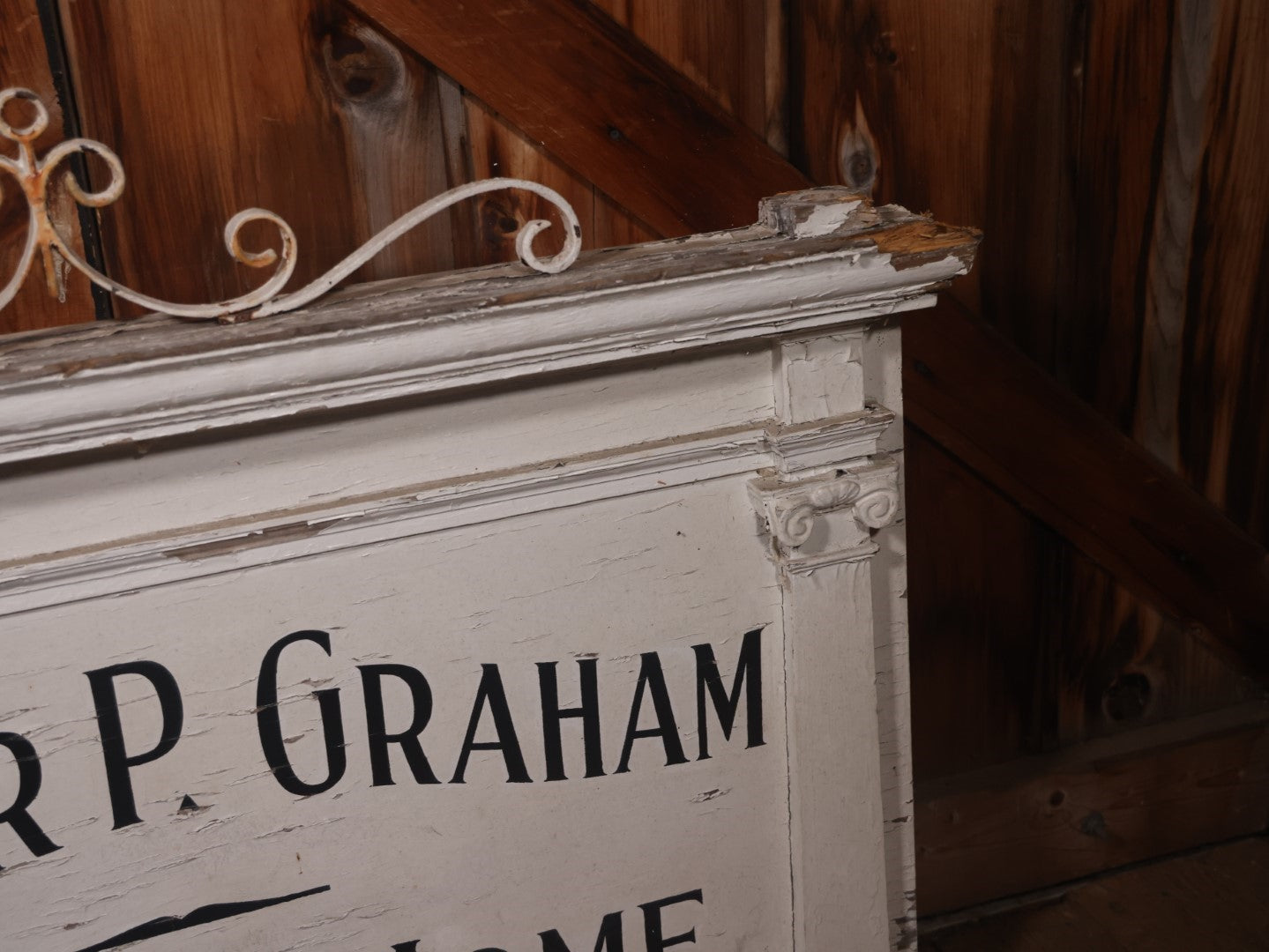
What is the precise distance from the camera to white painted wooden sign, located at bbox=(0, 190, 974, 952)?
0.75 meters

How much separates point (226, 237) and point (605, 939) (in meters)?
0.57

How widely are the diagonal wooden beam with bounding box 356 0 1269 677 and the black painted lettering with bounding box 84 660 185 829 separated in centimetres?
56

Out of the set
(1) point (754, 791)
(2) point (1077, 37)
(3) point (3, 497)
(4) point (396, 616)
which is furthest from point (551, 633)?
(2) point (1077, 37)

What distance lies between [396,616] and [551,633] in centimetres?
11

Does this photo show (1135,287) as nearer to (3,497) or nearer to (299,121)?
(299,121)

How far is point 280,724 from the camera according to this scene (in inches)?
32.5

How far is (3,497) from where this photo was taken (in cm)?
74

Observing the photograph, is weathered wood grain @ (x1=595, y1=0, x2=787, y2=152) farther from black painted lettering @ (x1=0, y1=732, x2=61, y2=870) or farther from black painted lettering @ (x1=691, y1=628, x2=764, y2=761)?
black painted lettering @ (x1=0, y1=732, x2=61, y2=870)

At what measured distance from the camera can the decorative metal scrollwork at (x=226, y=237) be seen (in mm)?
698

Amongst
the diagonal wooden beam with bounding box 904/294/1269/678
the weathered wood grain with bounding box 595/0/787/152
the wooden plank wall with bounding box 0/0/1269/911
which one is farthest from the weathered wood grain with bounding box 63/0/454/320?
the diagonal wooden beam with bounding box 904/294/1269/678

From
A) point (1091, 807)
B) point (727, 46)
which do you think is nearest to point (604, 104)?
point (727, 46)

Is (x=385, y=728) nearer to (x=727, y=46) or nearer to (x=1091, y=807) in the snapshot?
(x=727, y=46)

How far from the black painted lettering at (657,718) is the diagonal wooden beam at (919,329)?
17.6 inches

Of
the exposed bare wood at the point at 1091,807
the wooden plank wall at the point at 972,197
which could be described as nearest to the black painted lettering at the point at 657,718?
the wooden plank wall at the point at 972,197
